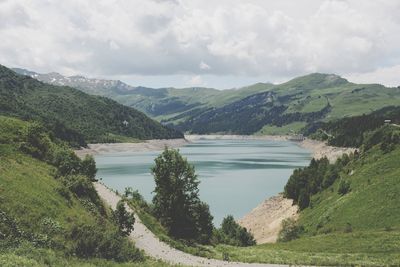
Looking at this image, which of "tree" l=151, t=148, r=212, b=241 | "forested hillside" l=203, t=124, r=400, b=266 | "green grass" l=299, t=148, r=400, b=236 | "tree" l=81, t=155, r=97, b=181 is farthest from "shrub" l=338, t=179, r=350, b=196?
"tree" l=81, t=155, r=97, b=181

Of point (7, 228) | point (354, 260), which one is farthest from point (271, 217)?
point (7, 228)

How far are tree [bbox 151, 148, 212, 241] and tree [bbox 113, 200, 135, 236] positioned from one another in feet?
24.7

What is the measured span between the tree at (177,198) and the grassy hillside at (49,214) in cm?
612

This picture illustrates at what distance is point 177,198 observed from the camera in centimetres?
5166

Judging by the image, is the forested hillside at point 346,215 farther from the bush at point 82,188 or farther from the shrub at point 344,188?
the bush at point 82,188

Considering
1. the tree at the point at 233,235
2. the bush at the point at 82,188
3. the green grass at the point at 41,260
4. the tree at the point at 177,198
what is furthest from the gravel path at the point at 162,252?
the tree at the point at 233,235

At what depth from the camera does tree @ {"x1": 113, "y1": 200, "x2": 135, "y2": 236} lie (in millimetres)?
43844

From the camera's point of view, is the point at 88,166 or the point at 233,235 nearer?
the point at 233,235

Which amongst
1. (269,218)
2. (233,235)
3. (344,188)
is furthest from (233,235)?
(269,218)

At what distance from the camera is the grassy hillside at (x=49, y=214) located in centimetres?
2569

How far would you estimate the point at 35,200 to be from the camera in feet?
123

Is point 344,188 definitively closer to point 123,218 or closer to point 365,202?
point 365,202

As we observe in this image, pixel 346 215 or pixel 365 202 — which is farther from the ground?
pixel 365 202

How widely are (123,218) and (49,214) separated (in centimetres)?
937
